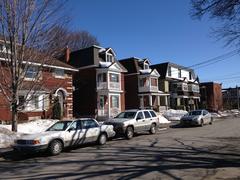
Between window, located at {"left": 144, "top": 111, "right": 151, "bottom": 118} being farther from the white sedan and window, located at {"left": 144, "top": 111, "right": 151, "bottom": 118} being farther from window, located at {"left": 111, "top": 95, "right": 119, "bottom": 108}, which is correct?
window, located at {"left": 111, "top": 95, "right": 119, "bottom": 108}

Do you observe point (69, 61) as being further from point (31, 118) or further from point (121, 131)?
point (121, 131)

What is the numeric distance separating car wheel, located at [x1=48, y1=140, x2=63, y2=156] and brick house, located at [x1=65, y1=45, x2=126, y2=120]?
24272 millimetres

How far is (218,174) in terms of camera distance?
329 inches

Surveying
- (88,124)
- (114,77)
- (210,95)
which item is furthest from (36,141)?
(210,95)

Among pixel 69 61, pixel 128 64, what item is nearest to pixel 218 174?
pixel 69 61

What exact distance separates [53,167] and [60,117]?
63.2ft

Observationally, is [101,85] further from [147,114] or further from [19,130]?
[19,130]

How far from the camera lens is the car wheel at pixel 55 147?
12786mm

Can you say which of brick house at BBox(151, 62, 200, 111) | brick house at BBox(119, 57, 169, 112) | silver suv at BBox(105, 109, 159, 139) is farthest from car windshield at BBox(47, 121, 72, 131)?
brick house at BBox(151, 62, 200, 111)

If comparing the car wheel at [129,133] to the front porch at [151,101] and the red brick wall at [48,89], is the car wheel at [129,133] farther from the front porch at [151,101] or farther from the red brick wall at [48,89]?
the front porch at [151,101]

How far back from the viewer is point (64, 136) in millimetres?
13555

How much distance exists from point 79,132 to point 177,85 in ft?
161

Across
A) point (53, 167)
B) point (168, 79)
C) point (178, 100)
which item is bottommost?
point (53, 167)

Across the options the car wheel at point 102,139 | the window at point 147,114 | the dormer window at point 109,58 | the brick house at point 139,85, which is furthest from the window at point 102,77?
the car wheel at point 102,139
